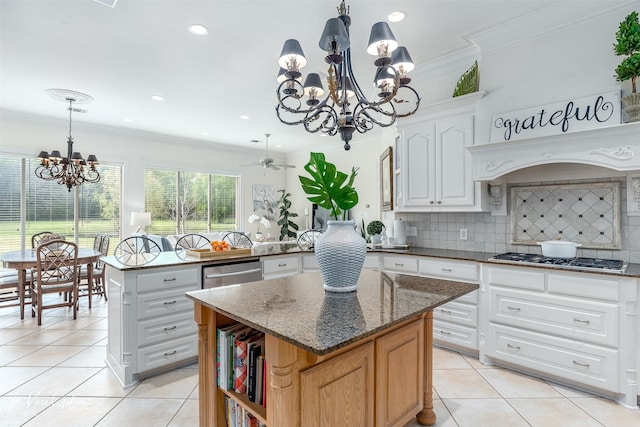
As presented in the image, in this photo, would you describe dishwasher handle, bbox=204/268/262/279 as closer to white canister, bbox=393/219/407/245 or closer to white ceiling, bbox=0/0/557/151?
white canister, bbox=393/219/407/245

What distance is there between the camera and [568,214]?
2.83m

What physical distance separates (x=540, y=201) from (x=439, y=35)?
5.69ft

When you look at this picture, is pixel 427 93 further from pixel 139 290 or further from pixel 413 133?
pixel 139 290

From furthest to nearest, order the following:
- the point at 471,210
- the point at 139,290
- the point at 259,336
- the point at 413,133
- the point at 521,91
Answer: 1. the point at 413,133
2. the point at 471,210
3. the point at 521,91
4. the point at 139,290
5. the point at 259,336

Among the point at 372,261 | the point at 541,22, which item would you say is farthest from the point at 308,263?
the point at 541,22

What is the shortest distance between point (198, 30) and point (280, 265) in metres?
2.24

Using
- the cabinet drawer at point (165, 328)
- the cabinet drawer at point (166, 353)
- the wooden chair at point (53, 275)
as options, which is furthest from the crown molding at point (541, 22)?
the wooden chair at point (53, 275)

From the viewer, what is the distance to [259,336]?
1.52 meters

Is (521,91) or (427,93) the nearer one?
(521,91)

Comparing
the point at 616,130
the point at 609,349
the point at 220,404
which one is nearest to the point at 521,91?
the point at 616,130

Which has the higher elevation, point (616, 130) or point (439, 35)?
point (439, 35)

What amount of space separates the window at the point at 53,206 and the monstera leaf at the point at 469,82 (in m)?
5.91

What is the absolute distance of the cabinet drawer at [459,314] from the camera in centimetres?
289

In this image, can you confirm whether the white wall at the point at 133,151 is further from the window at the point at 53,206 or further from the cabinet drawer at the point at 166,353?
the cabinet drawer at the point at 166,353
